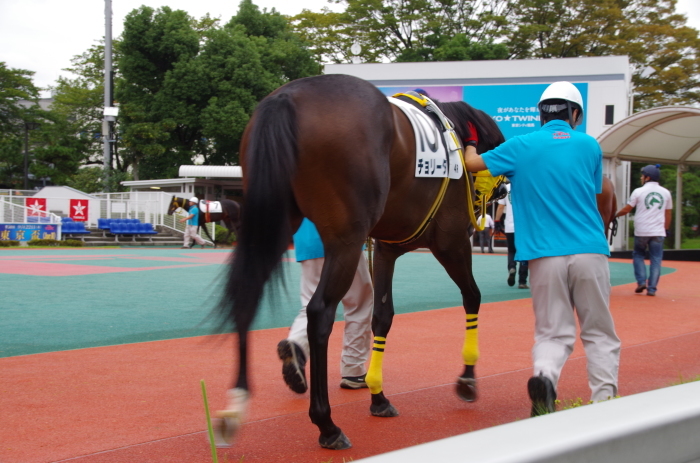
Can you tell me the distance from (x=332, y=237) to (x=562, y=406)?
1.78 m

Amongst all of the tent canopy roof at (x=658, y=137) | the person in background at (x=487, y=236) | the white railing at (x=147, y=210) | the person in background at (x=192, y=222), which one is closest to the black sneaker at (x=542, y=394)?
the tent canopy roof at (x=658, y=137)

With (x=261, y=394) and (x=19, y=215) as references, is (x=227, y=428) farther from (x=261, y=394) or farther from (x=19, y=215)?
(x=19, y=215)

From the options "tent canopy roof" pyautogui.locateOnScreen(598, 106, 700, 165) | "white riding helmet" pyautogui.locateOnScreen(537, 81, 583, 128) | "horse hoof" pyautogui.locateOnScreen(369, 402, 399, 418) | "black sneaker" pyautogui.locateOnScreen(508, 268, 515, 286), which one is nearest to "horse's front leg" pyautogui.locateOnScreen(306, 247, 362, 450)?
"horse hoof" pyautogui.locateOnScreen(369, 402, 399, 418)

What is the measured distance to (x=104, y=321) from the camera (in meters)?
6.96

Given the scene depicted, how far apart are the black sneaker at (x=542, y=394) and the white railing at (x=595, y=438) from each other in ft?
4.98

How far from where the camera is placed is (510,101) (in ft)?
76.1

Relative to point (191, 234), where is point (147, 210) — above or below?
above

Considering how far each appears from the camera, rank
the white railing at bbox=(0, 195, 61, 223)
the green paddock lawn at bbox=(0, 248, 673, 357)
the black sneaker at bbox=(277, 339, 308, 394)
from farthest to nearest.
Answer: the white railing at bbox=(0, 195, 61, 223), the green paddock lawn at bbox=(0, 248, 673, 357), the black sneaker at bbox=(277, 339, 308, 394)

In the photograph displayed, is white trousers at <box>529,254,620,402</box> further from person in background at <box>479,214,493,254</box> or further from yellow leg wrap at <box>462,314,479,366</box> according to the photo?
person in background at <box>479,214,493,254</box>

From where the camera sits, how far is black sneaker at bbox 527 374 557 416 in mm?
3150

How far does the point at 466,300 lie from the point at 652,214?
661 centimetres

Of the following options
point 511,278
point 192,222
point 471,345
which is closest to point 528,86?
point 192,222

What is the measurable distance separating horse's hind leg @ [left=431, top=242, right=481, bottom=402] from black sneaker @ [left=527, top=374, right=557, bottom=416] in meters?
0.88

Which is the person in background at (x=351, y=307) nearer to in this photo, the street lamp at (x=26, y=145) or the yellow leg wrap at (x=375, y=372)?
the yellow leg wrap at (x=375, y=372)
